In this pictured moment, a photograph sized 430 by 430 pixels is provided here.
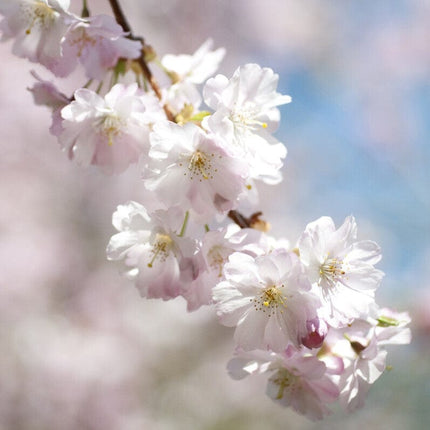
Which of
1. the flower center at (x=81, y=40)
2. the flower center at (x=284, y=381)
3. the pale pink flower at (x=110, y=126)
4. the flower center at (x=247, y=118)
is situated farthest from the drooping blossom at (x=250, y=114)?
the flower center at (x=284, y=381)

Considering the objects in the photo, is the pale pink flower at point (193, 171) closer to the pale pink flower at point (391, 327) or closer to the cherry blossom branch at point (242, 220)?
the cherry blossom branch at point (242, 220)

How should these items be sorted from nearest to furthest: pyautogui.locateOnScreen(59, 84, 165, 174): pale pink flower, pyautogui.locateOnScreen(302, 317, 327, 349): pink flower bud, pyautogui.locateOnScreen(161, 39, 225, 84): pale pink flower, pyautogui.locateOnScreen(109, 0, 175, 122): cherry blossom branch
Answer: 1. pyautogui.locateOnScreen(302, 317, 327, 349): pink flower bud
2. pyautogui.locateOnScreen(59, 84, 165, 174): pale pink flower
3. pyautogui.locateOnScreen(109, 0, 175, 122): cherry blossom branch
4. pyautogui.locateOnScreen(161, 39, 225, 84): pale pink flower

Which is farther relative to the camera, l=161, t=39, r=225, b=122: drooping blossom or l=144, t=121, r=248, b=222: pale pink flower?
l=161, t=39, r=225, b=122: drooping blossom

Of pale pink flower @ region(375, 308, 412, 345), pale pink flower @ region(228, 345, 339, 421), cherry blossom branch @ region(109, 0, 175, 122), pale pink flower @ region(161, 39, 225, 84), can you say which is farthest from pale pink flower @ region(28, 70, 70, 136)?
pale pink flower @ region(375, 308, 412, 345)

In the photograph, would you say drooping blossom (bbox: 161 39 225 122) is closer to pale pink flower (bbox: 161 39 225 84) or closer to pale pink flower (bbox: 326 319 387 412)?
pale pink flower (bbox: 161 39 225 84)

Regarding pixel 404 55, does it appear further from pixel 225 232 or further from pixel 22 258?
pixel 225 232

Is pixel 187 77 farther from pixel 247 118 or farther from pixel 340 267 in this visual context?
pixel 340 267
